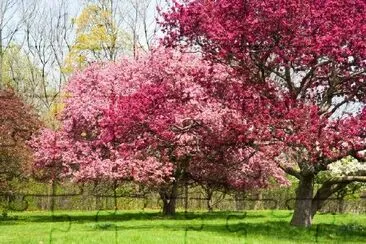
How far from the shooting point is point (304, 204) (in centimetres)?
2016

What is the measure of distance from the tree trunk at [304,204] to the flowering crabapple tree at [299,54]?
3 cm

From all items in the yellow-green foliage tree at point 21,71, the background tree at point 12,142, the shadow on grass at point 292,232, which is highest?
the yellow-green foliage tree at point 21,71

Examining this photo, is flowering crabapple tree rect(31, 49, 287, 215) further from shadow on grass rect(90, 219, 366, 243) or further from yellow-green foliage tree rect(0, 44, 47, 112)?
yellow-green foliage tree rect(0, 44, 47, 112)

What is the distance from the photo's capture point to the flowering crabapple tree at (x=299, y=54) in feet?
57.9

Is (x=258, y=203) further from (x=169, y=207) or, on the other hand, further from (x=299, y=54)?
(x=299, y=54)

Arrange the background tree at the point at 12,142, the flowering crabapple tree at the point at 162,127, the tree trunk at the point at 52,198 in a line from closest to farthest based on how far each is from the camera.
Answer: the flowering crabapple tree at the point at 162,127
the background tree at the point at 12,142
the tree trunk at the point at 52,198

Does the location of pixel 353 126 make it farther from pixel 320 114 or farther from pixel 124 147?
pixel 124 147

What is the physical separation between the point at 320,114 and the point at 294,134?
7.99 feet

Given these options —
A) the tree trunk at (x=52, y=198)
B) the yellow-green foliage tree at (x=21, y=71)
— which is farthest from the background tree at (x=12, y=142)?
the yellow-green foliage tree at (x=21, y=71)

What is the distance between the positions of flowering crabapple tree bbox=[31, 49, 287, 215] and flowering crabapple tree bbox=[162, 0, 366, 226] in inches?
35.2

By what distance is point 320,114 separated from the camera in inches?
769

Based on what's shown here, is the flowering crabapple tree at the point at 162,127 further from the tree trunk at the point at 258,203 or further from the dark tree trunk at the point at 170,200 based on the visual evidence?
the tree trunk at the point at 258,203

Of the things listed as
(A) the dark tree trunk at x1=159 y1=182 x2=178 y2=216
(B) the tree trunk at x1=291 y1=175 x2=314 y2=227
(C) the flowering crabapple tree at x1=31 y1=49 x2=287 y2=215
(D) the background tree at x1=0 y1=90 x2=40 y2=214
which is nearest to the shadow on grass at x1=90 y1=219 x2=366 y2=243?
(B) the tree trunk at x1=291 y1=175 x2=314 y2=227

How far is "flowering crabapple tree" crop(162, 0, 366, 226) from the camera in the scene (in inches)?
695
